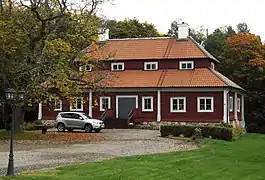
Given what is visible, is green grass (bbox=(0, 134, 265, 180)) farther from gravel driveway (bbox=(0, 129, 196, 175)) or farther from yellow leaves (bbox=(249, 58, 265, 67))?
yellow leaves (bbox=(249, 58, 265, 67))

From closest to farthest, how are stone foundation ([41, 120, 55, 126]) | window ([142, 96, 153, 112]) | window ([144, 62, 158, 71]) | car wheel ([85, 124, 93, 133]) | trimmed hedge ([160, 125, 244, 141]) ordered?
trimmed hedge ([160, 125, 244, 141]) → car wheel ([85, 124, 93, 133]) → window ([142, 96, 153, 112]) → stone foundation ([41, 120, 55, 126]) → window ([144, 62, 158, 71])

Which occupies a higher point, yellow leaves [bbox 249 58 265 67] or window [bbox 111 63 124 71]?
yellow leaves [bbox 249 58 265 67]

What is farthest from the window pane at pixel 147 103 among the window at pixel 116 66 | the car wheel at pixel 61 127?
the car wheel at pixel 61 127

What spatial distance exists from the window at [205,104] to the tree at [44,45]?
13.4 metres

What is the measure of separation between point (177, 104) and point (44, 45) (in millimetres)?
16373

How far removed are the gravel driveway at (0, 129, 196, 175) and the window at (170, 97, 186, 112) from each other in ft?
41.1

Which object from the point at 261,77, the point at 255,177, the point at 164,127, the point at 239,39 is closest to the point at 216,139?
the point at 164,127

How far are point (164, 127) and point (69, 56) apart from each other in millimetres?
7972

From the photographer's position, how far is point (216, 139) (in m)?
32.0

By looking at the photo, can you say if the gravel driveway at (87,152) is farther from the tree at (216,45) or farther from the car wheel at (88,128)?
the tree at (216,45)

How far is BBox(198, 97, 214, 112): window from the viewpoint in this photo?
4197 cm

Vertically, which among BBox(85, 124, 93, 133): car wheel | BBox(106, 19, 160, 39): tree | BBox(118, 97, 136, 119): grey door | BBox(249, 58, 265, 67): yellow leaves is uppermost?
BBox(106, 19, 160, 39): tree

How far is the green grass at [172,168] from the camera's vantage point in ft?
51.8

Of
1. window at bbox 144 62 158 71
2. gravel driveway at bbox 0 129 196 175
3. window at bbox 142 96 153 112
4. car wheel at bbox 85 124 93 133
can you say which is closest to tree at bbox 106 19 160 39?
window at bbox 144 62 158 71
